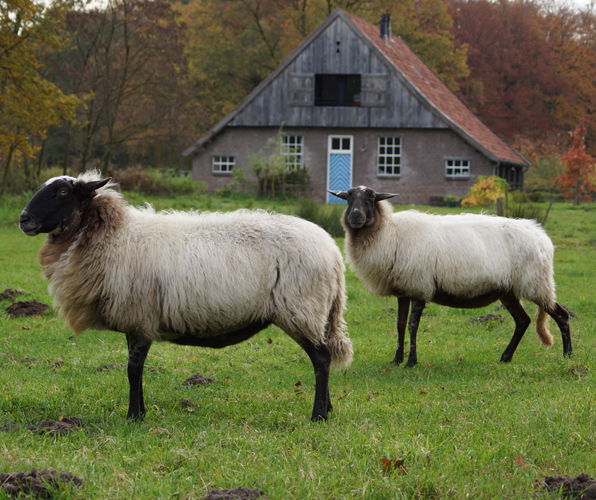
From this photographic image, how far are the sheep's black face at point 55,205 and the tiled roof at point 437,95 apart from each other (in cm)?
2535

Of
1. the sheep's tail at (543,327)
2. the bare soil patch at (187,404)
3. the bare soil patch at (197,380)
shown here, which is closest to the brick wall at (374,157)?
the sheep's tail at (543,327)

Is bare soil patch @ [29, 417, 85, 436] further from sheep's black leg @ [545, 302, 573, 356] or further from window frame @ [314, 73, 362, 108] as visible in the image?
window frame @ [314, 73, 362, 108]

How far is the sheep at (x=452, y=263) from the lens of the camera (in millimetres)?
7715

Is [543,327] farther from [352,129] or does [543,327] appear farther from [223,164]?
[223,164]

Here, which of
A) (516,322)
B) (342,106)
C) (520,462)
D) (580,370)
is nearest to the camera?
(520,462)

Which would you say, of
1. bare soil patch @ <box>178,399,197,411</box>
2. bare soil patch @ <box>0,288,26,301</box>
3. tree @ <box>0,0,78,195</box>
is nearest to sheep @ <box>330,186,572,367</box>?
bare soil patch @ <box>178,399,197,411</box>

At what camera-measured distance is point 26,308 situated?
31.6 ft

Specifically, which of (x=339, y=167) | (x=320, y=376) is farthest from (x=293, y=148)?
(x=320, y=376)

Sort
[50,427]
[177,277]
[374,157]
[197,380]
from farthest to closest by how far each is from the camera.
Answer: [374,157], [197,380], [177,277], [50,427]

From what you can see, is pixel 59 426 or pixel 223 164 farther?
pixel 223 164

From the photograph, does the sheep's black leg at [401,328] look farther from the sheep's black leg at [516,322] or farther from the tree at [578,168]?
the tree at [578,168]

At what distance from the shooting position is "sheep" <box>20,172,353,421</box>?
5254 mm

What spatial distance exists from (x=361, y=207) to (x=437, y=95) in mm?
25838

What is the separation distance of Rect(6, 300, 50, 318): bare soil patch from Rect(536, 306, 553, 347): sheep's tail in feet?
23.4
